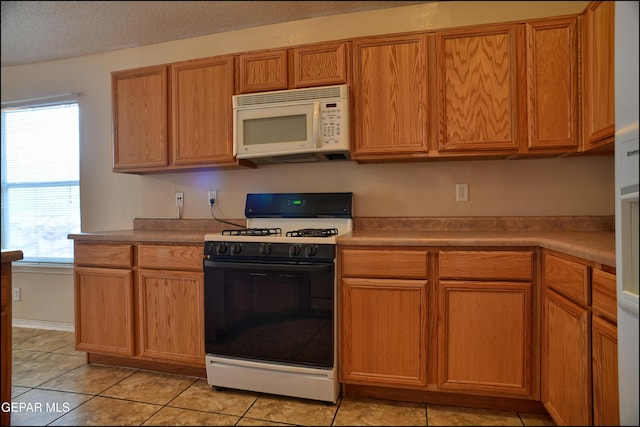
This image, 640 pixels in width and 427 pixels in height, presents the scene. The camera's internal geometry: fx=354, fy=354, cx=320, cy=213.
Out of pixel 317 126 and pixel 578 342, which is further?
pixel 317 126

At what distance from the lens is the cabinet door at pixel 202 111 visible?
2.22 m

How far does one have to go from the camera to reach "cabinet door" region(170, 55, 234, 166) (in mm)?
2225

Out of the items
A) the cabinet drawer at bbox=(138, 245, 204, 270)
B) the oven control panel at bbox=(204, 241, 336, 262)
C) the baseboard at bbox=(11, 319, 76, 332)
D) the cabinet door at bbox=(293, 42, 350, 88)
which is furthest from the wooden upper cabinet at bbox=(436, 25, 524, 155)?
the baseboard at bbox=(11, 319, 76, 332)

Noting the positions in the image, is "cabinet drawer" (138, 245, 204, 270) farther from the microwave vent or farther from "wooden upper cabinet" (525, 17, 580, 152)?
"wooden upper cabinet" (525, 17, 580, 152)

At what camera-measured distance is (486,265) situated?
1633 millimetres

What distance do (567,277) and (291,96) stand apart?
161 cm

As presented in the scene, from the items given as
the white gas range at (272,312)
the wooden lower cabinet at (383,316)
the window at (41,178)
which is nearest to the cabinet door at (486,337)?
the wooden lower cabinet at (383,316)

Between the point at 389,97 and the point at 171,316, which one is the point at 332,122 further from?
the point at 171,316

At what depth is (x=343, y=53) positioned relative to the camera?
6.68 feet

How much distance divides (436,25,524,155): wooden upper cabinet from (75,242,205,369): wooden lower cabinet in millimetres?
1572

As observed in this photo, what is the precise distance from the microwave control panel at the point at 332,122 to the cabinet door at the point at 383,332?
78cm

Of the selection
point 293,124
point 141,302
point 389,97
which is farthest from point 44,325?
point 389,97

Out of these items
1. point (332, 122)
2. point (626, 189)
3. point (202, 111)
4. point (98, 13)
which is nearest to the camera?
point (626, 189)

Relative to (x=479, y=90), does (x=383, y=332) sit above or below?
below
